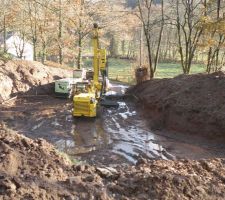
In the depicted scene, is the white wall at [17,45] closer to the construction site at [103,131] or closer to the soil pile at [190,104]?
the construction site at [103,131]

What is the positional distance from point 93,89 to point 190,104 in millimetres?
5149

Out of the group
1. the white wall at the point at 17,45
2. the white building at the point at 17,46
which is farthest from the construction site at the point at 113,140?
the white wall at the point at 17,45

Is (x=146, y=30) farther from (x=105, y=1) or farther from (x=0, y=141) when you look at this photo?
(x=0, y=141)

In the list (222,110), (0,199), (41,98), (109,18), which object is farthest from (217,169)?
(109,18)

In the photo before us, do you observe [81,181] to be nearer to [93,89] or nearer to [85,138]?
[85,138]

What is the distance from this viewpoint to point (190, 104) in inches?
735

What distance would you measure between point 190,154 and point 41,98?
1366 centimetres

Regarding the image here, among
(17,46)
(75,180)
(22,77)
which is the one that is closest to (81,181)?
(75,180)

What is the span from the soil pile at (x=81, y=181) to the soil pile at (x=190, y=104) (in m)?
8.08

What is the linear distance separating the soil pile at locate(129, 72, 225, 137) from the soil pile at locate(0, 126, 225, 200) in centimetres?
808

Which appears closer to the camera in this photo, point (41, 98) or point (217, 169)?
point (217, 169)

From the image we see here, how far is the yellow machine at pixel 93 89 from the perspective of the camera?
18.5 meters

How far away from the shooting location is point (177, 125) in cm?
1812

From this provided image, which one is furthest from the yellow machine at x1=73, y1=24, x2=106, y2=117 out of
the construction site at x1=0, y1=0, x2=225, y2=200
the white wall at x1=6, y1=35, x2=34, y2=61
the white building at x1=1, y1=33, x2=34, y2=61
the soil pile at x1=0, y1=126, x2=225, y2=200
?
the white wall at x1=6, y1=35, x2=34, y2=61
